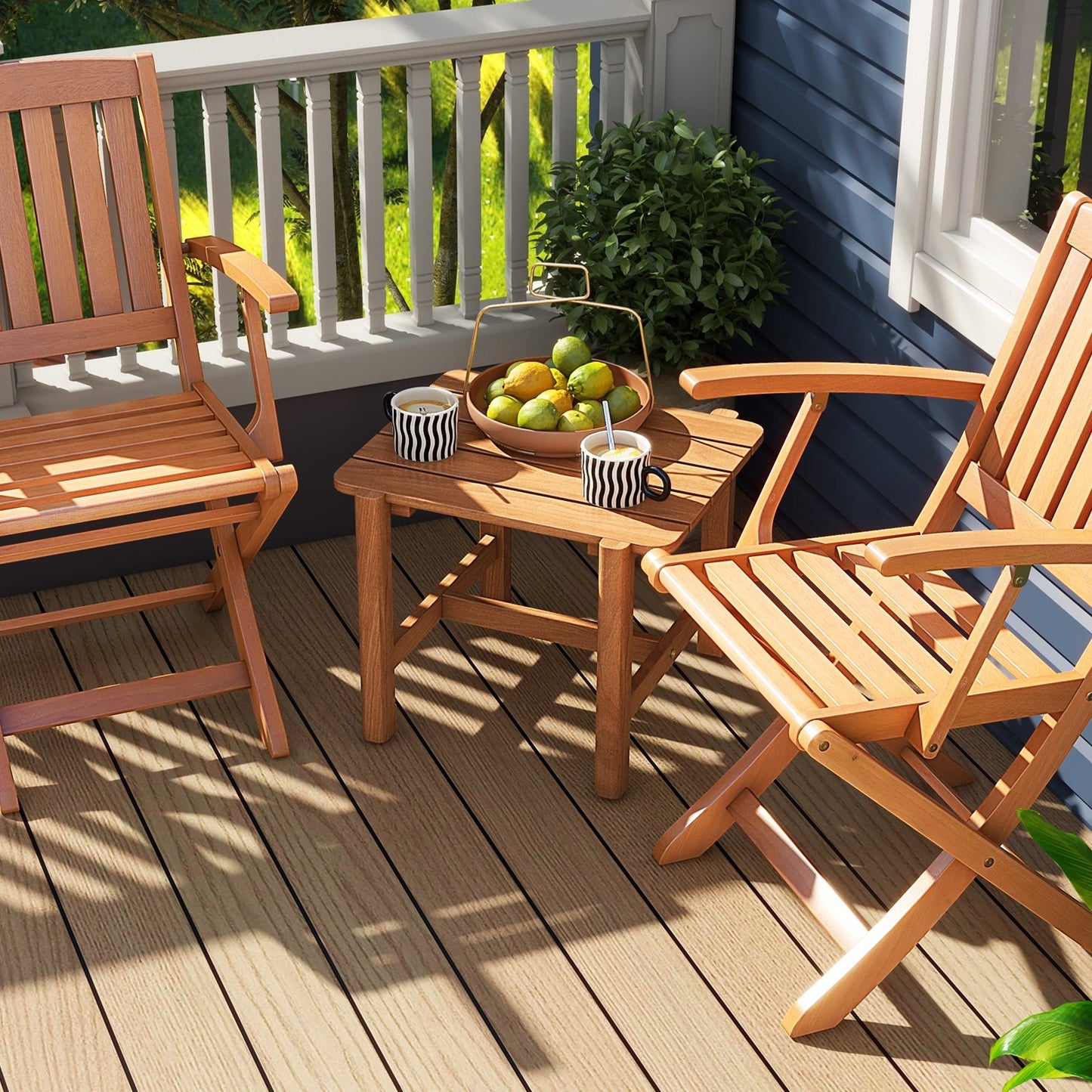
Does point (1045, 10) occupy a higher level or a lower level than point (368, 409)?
higher

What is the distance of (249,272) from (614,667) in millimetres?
1044

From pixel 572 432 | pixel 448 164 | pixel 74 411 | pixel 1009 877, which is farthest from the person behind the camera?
pixel 448 164

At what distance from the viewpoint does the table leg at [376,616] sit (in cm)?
284

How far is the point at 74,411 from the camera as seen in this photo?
308cm

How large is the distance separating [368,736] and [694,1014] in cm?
95

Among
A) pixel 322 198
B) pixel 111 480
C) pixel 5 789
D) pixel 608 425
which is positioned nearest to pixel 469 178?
pixel 322 198

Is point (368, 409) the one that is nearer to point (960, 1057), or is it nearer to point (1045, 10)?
point (1045, 10)

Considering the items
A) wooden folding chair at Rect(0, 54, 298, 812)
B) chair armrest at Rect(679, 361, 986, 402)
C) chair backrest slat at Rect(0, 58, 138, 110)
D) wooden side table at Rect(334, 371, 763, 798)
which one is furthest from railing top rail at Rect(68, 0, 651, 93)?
chair armrest at Rect(679, 361, 986, 402)

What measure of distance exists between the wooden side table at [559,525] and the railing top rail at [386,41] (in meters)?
0.78

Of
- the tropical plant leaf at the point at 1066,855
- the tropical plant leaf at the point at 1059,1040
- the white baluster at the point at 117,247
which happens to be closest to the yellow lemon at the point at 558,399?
the white baluster at the point at 117,247

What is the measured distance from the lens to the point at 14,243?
306 centimetres

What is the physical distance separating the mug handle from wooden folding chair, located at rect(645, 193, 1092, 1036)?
174 millimetres

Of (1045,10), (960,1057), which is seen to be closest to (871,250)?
(1045,10)

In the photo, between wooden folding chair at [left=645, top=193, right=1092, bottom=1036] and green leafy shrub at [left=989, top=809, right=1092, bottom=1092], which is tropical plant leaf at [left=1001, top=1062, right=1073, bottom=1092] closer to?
green leafy shrub at [left=989, top=809, right=1092, bottom=1092]
